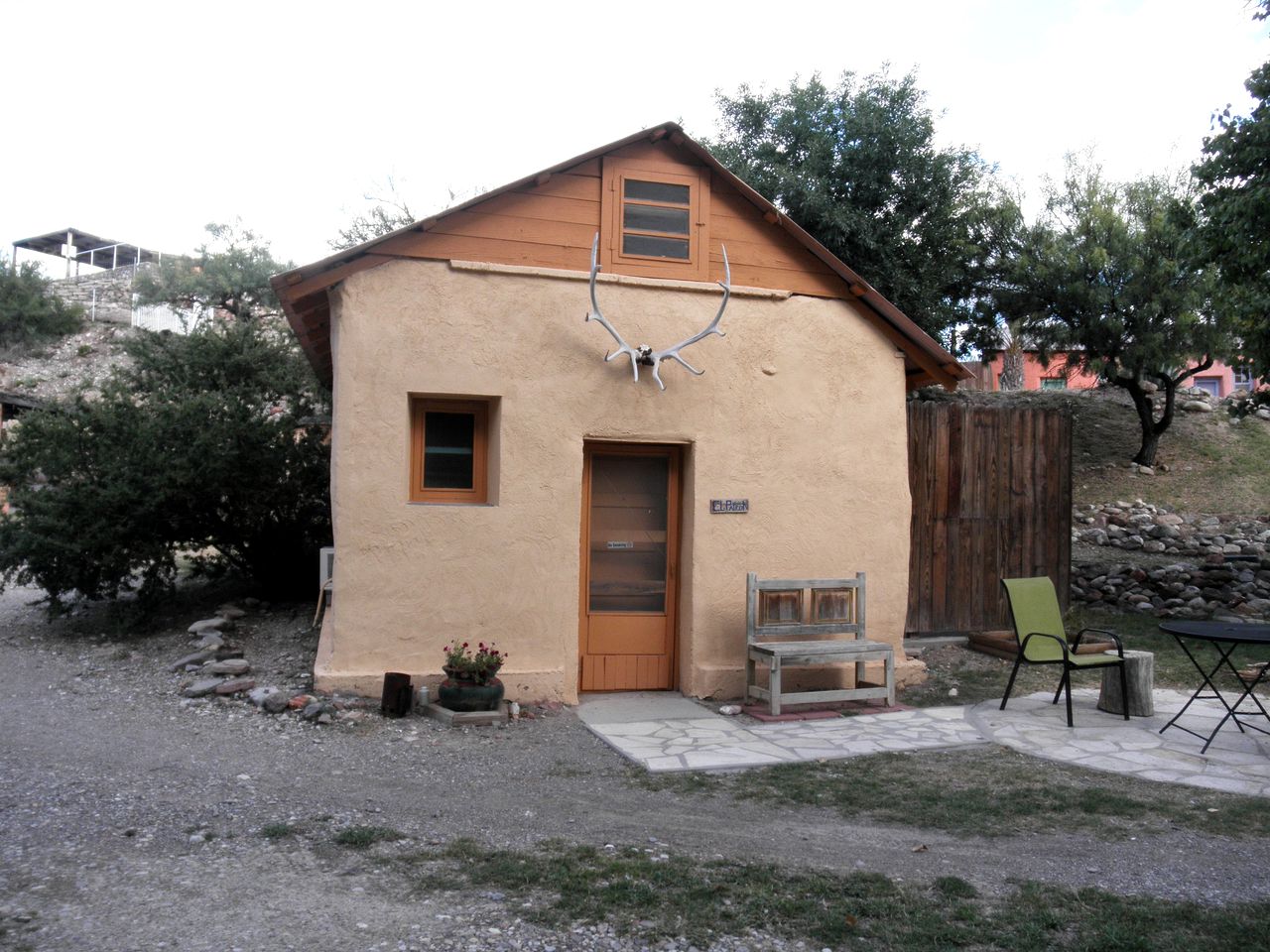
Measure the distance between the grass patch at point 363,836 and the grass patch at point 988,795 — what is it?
5.60ft

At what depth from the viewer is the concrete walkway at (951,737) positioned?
21.3 feet

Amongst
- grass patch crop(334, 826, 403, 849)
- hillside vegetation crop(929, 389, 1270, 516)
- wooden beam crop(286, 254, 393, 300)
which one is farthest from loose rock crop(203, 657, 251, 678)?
hillside vegetation crop(929, 389, 1270, 516)

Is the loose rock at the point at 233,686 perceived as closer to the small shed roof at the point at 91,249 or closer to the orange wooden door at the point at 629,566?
the orange wooden door at the point at 629,566

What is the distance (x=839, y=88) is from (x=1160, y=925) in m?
17.5

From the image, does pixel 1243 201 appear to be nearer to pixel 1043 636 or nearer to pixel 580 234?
pixel 1043 636

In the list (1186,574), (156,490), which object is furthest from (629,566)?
(1186,574)

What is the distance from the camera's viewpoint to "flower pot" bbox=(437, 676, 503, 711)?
743cm

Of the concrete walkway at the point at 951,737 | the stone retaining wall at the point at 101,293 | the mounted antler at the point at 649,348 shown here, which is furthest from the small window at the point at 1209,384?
the stone retaining wall at the point at 101,293

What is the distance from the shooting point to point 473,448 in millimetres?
8367

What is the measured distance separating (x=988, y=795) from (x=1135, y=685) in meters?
2.74

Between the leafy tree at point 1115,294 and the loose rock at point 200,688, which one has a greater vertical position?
the leafy tree at point 1115,294

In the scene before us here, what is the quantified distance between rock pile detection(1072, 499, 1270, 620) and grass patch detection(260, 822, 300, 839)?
11.6m

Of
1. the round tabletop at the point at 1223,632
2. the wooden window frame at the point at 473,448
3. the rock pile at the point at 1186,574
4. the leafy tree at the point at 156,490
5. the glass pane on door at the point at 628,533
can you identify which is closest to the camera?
the round tabletop at the point at 1223,632

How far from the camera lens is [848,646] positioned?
823 centimetres
